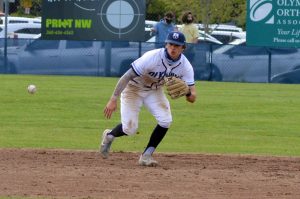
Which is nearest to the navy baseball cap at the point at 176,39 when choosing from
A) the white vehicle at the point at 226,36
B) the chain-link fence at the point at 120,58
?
the chain-link fence at the point at 120,58

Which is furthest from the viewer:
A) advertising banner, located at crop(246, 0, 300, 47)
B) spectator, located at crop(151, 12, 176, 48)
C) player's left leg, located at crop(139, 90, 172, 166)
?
advertising banner, located at crop(246, 0, 300, 47)

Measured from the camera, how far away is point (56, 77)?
25.1 metres

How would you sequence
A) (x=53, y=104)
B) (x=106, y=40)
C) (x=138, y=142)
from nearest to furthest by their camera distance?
(x=138, y=142) → (x=53, y=104) → (x=106, y=40)

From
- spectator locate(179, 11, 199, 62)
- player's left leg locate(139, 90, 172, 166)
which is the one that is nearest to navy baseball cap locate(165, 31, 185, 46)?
player's left leg locate(139, 90, 172, 166)

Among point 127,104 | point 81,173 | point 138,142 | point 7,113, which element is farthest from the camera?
point 7,113

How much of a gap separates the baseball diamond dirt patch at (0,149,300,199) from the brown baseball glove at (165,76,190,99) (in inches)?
33.5

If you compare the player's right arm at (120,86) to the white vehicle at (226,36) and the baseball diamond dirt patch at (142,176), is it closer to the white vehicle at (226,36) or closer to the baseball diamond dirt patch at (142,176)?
the baseball diamond dirt patch at (142,176)

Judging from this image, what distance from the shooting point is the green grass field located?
13.6m

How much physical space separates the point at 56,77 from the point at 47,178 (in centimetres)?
1586

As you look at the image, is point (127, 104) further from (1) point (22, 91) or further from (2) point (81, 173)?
(1) point (22, 91)

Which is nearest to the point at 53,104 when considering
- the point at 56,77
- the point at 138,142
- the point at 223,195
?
the point at 138,142

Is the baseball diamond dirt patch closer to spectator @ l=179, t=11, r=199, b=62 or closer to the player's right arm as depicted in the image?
the player's right arm

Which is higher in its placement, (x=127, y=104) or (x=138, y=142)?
(x=127, y=104)

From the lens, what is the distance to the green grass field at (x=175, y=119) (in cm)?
1355
